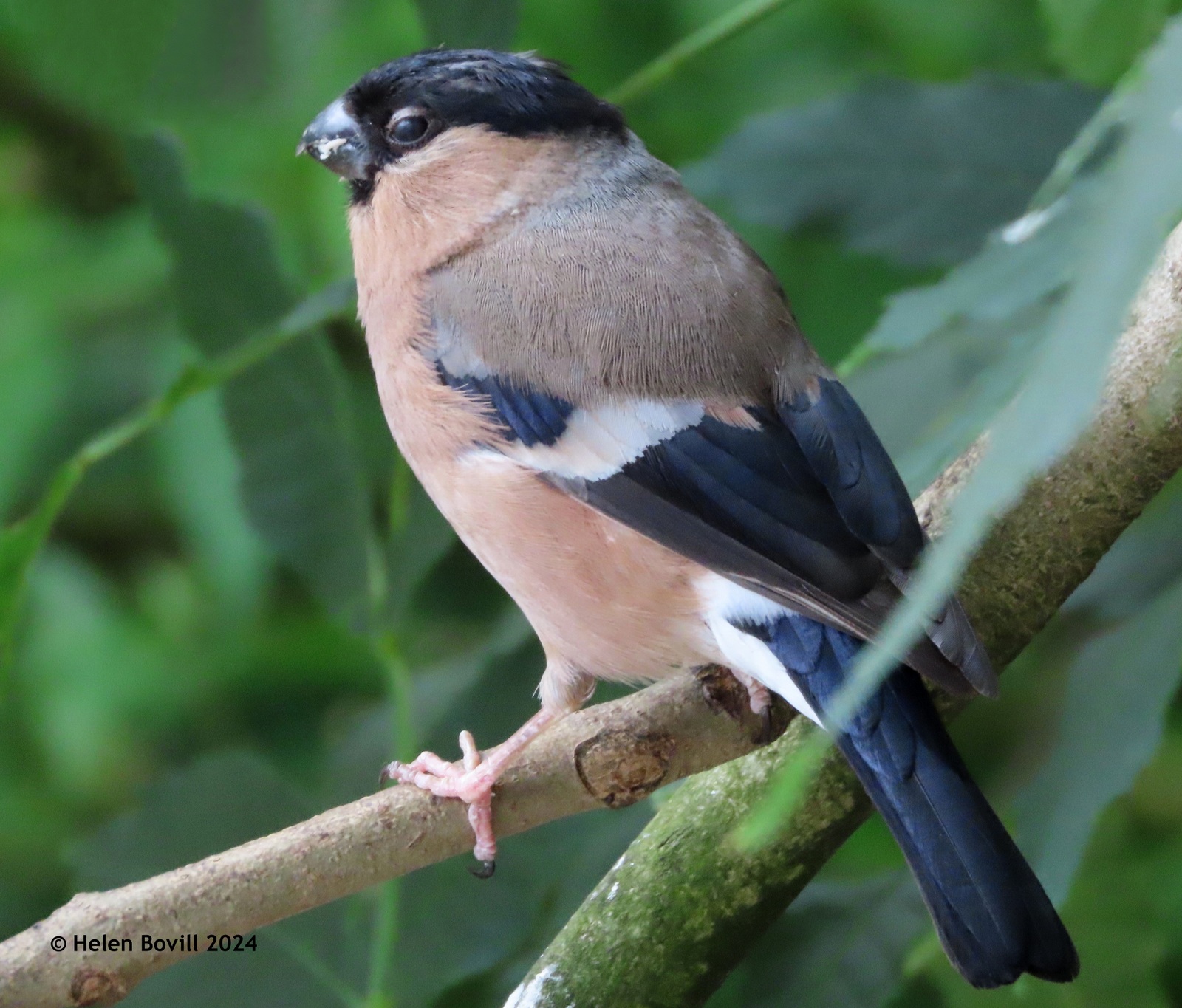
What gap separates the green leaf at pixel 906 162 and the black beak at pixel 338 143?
0.44 m

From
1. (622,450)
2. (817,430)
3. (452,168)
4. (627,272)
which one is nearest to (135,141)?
(452,168)

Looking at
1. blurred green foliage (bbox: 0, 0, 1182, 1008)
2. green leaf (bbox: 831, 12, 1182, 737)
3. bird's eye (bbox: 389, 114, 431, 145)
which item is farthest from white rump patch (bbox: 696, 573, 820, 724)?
green leaf (bbox: 831, 12, 1182, 737)

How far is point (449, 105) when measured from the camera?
1700 millimetres

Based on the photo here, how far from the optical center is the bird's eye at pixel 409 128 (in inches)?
67.6

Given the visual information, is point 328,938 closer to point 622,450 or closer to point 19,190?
point 622,450

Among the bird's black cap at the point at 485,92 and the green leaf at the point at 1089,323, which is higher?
the green leaf at the point at 1089,323

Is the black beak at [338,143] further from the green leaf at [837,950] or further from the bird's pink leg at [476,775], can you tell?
the green leaf at [837,950]

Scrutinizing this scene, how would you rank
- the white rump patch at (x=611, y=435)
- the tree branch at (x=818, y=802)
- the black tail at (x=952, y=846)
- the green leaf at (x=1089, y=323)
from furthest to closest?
the white rump patch at (x=611, y=435)
the tree branch at (x=818, y=802)
the black tail at (x=952, y=846)
the green leaf at (x=1089, y=323)

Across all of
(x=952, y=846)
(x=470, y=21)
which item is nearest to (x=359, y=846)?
(x=952, y=846)

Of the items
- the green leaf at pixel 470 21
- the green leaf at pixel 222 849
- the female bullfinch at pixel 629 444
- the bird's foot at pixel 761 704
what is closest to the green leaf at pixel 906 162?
the female bullfinch at pixel 629 444

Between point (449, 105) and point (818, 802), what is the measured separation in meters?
1.01

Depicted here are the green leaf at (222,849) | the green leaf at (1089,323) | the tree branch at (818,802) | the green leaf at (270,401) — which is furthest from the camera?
the green leaf at (270,401)

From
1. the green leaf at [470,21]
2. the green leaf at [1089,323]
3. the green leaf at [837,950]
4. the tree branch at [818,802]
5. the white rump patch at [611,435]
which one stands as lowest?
the green leaf at [837,950]

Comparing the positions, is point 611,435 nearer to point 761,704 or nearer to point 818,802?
point 761,704
